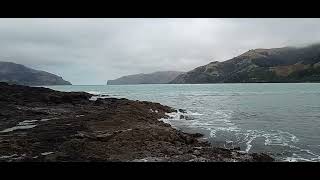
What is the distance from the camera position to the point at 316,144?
20.5 m

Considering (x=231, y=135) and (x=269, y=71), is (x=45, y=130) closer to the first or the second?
(x=231, y=135)

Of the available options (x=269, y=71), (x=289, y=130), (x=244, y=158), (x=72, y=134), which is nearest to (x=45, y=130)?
(x=72, y=134)

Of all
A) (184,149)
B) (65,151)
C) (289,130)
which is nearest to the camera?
(65,151)

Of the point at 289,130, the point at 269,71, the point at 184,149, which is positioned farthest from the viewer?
the point at 269,71

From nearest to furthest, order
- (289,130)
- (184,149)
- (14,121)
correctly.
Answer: (184,149) < (14,121) < (289,130)
